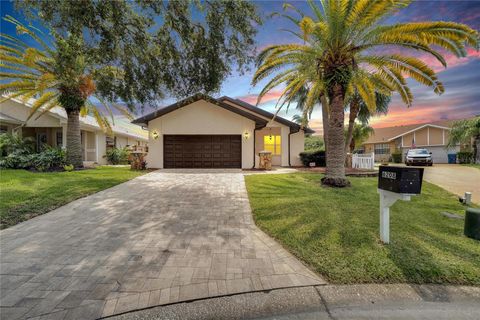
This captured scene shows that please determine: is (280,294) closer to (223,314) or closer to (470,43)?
(223,314)

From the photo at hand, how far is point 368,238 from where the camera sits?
14.0 feet

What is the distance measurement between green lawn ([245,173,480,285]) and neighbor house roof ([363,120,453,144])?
33.8 m

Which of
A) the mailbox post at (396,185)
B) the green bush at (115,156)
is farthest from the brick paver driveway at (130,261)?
the green bush at (115,156)

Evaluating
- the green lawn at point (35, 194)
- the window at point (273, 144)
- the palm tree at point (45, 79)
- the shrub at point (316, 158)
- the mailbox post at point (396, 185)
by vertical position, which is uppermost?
the palm tree at point (45, 79)

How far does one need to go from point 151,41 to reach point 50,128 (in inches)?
707

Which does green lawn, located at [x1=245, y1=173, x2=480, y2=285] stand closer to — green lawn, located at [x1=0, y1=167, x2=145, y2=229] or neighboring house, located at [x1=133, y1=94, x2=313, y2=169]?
green lawn, located at [x1=0, y1=167, x2=145, y2=229]

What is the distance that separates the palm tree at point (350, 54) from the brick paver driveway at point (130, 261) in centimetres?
579

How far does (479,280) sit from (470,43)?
7650 millimetres

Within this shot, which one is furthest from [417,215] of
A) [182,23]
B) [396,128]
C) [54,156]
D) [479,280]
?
[396,128]

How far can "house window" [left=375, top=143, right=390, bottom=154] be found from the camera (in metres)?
40.4

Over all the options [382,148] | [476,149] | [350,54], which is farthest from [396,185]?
[382,148]

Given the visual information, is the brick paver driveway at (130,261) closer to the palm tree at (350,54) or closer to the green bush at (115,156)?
the palm tree at (350,54)

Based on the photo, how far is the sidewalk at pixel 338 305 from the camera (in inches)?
99.9

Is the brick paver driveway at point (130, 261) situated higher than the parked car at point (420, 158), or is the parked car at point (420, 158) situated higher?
the parked car at point (420, 158)
